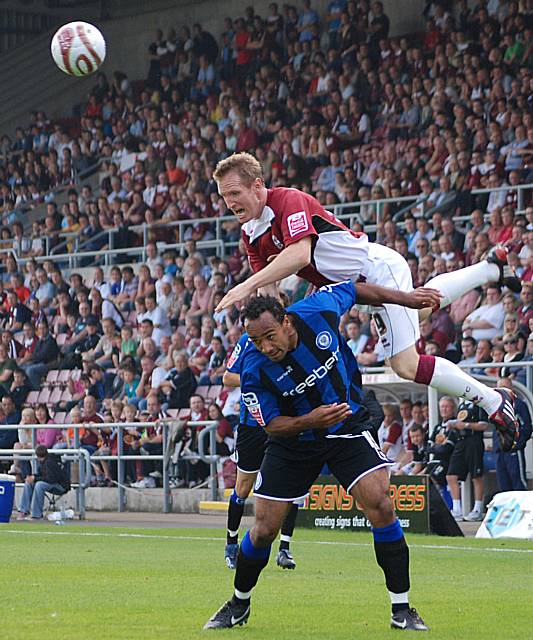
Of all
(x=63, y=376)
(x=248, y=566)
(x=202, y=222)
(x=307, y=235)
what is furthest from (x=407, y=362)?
(x=202, y=222)

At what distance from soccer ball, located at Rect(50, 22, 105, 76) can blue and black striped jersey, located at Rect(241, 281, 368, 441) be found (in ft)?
38.2

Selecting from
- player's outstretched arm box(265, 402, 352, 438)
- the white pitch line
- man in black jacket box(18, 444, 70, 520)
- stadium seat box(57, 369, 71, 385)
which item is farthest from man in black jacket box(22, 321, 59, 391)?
player's outstretched arm box(265, 402, 352, 438)

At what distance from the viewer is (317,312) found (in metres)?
7.30

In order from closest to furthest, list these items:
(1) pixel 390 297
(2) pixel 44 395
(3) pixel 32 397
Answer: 1. (1) pixel 390 297
2. (2) pixel 44 395
3. (3) pixel 32 397

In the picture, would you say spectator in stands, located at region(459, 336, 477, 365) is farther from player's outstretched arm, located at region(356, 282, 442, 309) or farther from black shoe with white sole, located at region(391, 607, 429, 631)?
black shoe with white sole, located at region(391, 607, 429, 631)

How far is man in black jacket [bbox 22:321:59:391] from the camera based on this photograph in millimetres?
25859

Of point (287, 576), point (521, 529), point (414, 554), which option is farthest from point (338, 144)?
point (287, 576)

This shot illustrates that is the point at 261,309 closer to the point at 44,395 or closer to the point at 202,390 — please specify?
the point at 202,390

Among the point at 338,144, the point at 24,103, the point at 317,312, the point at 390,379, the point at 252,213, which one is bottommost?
the point at 390,379

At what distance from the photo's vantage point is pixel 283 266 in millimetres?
8344

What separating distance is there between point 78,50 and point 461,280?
1026 centimetres

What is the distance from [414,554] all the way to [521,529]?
244cm

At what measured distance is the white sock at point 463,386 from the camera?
9070 millimetres

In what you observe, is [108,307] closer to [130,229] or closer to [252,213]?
[130,229]
